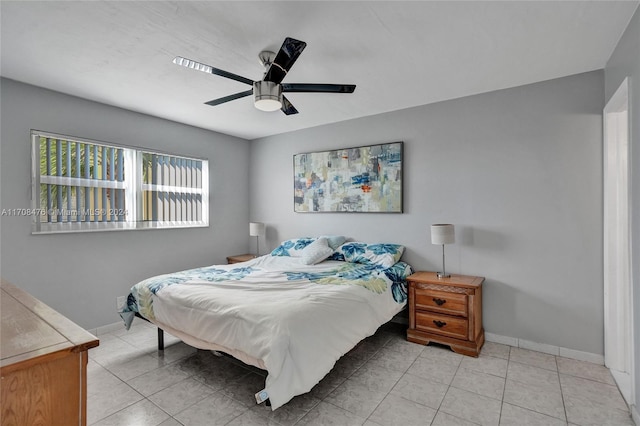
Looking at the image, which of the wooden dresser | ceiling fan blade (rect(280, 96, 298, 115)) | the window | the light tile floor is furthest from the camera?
the window

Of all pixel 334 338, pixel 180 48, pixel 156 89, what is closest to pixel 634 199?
pixel 334 338

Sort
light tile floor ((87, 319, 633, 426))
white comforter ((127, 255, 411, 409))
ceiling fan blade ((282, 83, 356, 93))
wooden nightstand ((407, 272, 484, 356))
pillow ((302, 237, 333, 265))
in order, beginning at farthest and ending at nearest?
1. pillow ((302, 237, 333, 265))
2. wooden nightstand ((407, 272, 484, 356))
3. ceiling fan blade ((282, 83, 356, 93))
4. light tile floor ((87, 319, 633, 426))
5. white comforter ((127, 255, 411, 409))

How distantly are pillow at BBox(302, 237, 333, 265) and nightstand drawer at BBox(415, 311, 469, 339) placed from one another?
124 centimetres

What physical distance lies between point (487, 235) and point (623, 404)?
1.57 metres

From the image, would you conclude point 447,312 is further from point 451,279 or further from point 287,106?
point 287,106

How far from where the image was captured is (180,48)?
2.32 m

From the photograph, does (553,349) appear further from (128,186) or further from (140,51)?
(128,186)

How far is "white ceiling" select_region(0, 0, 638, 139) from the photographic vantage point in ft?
6.20

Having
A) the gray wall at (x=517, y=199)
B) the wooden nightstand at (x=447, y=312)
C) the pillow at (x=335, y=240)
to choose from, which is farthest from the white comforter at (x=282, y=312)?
the gray wall at (x=517, y=199)

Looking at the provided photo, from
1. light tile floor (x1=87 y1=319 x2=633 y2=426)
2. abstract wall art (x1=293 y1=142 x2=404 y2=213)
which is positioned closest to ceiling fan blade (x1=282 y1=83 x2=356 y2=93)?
abstract wall art (x1=293 y1=142 x2=404 y2=213)

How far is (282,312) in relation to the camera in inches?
75.6

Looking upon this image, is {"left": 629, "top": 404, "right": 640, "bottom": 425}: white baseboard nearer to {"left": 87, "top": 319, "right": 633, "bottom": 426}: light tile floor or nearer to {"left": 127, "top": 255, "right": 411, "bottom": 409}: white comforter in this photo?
{"left": 87, "top": 319, "right": 633, "bottom": 426}: light tile floor

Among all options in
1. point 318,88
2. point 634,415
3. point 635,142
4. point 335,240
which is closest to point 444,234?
point 335,240

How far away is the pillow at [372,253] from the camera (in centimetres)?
346
